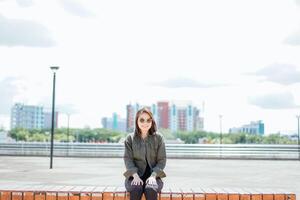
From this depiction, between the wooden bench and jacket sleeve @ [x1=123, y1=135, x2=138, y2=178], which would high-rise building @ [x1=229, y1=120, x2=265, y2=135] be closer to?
the wooden bench

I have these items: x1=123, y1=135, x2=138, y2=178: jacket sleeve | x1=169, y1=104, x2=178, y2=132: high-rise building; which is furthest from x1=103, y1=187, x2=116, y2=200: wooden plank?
x1=169, y1=104, x2=178, y2=132: high-rise building

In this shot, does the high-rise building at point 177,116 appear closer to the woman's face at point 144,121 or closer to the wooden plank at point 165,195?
the wooden plank at point 165,195

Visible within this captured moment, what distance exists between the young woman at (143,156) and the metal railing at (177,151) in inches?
1009

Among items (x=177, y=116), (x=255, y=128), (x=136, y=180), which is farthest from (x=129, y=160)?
(x=177, y=116)

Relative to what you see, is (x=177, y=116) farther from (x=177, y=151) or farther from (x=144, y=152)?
(x=144, y=152)

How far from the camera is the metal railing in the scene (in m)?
32.5

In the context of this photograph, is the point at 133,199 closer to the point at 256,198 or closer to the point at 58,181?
the point at 256,198

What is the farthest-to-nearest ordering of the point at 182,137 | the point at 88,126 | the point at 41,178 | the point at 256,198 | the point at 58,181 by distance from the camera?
the point at 88,126, the point at 182,137, the point at 41,178, the point at 58,181, the point at 256,198

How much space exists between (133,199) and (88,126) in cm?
14164

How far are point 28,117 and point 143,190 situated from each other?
555ft

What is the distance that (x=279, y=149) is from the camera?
3350 cm

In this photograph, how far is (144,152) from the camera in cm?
637

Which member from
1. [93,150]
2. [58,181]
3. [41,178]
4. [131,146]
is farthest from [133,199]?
[93,150]

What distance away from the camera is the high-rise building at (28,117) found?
168 metres
